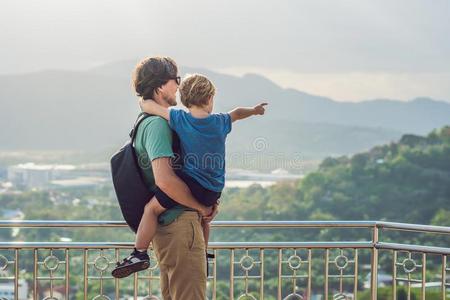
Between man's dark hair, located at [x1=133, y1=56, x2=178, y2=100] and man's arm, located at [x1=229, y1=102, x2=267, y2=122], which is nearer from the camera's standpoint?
man's dark hair, located at [x1=133, y1=56, x2=178, y2=100]

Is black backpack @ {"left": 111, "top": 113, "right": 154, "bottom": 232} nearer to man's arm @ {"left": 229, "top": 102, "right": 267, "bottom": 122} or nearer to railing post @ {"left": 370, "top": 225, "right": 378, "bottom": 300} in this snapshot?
man's arm @ {"left": 229, "top": 102, "right": 267, "bottom": 122}

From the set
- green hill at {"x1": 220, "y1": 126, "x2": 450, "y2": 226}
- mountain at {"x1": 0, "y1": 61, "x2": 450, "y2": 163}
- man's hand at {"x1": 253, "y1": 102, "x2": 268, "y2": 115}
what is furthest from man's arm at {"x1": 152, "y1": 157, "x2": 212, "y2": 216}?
mountain at {"x1": 0, "y1": 61, "x2": 450, "y2": 163}

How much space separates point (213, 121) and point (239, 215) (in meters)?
24.2

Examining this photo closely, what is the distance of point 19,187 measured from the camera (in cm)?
3025

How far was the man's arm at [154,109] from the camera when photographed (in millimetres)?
2678

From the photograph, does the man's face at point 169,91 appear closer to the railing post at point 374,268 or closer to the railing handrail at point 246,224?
the railing handrail at point 246,224

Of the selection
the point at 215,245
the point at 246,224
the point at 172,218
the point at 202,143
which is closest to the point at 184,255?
the point at 172,218

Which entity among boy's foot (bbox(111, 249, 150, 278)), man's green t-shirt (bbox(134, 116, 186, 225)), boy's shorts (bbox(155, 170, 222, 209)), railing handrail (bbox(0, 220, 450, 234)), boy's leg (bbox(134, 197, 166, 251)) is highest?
man's green t-shirt (bbox(134, 116, 186, 225))

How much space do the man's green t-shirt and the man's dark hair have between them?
12 cm

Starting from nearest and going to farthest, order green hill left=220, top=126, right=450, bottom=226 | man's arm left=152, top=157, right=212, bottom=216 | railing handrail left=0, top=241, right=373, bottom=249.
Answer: man's arm left=152, top=157, right=212, bottom=216 → railing handrail left=0, top=241, right=373, bottom=249 → green hill left=220, top=126, right=450, bottom=226

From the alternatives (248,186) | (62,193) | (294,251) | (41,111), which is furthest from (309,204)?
(294,251)

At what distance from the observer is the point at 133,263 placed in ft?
9.41

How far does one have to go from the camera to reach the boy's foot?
2865mm

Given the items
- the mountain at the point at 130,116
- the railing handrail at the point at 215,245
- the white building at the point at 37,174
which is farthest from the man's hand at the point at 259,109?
the white building at the point at 37,174
